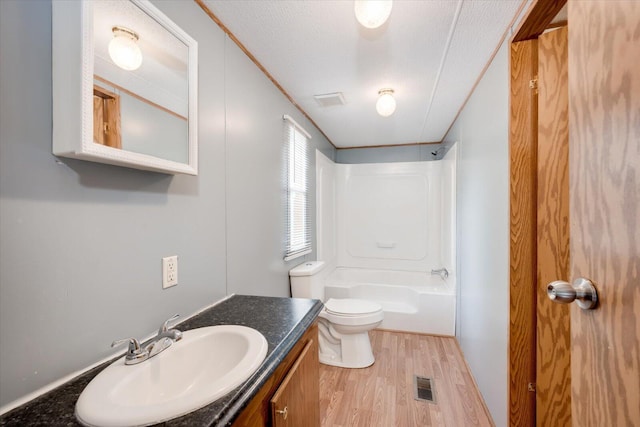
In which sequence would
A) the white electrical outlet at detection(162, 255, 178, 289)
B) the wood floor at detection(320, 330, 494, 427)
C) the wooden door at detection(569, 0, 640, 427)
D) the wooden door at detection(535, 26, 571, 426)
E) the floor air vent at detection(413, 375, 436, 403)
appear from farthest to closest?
the floor air vent at detection(413, 375, 436, 403), the wood floor at detection(320, 330, 494, 427), the wooden door at detection(535, 26, 571, 426), the white electrical outlet at detection(162, 255, 178, 289), the wooden door at detection(569, 0, 640, 427)

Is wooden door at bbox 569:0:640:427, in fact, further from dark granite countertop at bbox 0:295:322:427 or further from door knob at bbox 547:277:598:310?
dark granite countertop at bbox 0:295:322:427

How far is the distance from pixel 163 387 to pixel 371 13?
1576 mm

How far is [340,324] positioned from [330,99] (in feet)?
6.36

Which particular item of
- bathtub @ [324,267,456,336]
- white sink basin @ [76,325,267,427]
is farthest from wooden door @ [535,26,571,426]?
bathtub @ [324,267,456,336]

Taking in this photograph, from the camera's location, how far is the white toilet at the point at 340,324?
7.45ft

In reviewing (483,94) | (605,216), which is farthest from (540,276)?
(483,94)

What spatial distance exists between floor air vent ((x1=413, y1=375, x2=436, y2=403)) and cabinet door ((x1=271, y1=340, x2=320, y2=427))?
1.10 meters

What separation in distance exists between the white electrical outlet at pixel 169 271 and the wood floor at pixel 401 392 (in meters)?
1.36

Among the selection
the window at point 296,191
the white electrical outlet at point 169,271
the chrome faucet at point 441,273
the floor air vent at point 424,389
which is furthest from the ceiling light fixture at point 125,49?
the chrome faucet at point 441,273

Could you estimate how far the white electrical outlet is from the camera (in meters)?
1.09

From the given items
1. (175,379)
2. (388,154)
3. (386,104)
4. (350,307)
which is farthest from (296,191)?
(388,154)

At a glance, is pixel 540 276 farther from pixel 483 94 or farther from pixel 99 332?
pixel 99 332

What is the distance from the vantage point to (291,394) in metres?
0.97

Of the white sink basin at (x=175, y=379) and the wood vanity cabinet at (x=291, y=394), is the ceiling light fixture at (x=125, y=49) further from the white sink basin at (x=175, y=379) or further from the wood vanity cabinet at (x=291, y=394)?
the wood vanity cabinet at (x=291, y=394)
